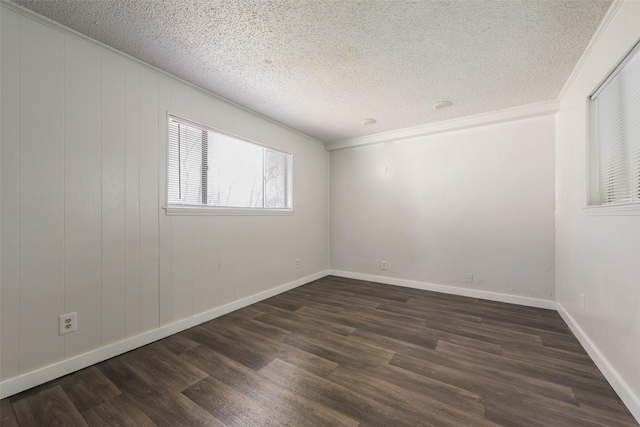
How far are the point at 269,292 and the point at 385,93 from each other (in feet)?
9.39

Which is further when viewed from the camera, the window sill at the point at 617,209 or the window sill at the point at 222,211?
the window sill at the point at 222,211

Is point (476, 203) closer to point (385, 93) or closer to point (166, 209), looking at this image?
point (385, 93)

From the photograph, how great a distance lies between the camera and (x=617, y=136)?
1.77m

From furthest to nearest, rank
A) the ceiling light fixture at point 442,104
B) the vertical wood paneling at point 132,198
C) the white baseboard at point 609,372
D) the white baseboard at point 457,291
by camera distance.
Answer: the white baseboard at point 457,291, the ceiling light fixture at point 442,104, the vertical wood paneling at point 132,198, the white baseboard at point 609,372

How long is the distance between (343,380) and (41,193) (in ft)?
7.84

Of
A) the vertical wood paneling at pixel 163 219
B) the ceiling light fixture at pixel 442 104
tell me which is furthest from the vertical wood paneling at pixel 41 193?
the ceiling light fixture at pixel 442 104

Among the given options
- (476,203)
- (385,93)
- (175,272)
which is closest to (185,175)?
(175,272)

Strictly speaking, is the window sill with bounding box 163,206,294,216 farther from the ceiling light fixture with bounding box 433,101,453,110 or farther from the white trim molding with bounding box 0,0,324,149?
the ceiling light fixture with bounding box 433,101,453,110

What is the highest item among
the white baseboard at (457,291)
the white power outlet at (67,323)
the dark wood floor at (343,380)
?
the white power outlet at (67,323)

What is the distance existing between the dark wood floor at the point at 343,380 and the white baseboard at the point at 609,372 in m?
0.04

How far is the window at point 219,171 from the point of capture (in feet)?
8.30

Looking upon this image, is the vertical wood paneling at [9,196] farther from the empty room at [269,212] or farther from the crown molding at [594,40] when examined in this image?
the crown molding at [594,40]

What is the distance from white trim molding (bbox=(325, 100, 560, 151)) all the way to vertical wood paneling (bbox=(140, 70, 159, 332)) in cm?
294

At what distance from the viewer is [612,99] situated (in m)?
1.81
